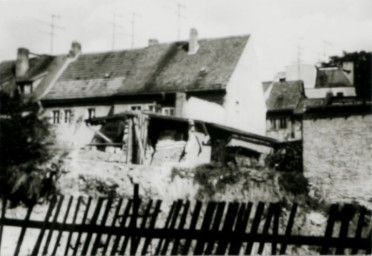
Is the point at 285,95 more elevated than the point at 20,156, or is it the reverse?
the point at 285,95

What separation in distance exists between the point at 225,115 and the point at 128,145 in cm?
1051

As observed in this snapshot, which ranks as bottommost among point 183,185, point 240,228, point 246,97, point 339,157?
point 183,185

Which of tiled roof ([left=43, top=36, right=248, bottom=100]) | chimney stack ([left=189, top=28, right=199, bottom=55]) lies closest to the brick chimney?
tiled roof ([left=43, top=36, right=248, bottom=100])

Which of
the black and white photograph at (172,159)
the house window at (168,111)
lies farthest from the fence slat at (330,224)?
the house window at (168,111)

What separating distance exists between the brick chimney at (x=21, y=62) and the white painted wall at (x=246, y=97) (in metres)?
20.8

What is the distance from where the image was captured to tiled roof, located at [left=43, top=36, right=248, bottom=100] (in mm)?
36094

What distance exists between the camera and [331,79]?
58219mm

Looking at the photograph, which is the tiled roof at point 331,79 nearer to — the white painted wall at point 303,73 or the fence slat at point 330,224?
the white painted wall at point 303,73

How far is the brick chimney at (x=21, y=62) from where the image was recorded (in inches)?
1754

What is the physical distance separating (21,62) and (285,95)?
27600 mm

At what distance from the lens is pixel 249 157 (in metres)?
33.2

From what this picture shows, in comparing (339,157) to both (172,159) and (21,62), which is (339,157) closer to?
(172,159)

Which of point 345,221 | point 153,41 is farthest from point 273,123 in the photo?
point 345,221

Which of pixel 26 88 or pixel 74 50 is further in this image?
pixel 74 50
